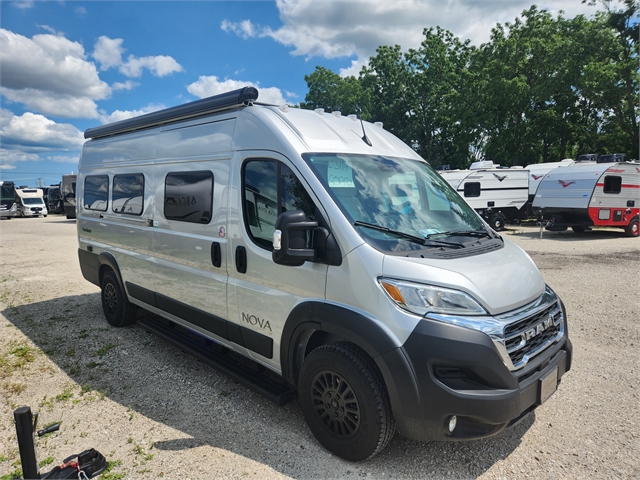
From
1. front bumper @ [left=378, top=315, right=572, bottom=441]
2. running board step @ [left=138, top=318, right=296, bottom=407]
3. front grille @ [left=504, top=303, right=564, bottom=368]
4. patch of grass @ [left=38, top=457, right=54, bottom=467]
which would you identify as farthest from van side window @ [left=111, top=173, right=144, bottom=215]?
front grille @ [left=504, top=303, right=564, bottom=368]

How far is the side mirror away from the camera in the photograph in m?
2.86

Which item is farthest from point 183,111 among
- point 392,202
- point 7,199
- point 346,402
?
point 7,199

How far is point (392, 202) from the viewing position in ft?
10.8

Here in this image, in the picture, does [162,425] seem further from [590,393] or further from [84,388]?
[590,393]

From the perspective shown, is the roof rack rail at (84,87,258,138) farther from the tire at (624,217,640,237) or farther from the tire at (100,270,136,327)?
the tire at (624,217,640,237)

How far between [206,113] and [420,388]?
315 cm

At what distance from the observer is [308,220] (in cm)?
303

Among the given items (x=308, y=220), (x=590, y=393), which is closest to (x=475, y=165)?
(x=590, y=393)

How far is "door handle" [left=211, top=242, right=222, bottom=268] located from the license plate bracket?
266cm

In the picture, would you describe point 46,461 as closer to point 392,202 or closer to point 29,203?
point 392,202

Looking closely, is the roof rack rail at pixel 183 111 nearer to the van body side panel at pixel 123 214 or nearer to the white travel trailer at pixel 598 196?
the van body side panel at pixel 123 214

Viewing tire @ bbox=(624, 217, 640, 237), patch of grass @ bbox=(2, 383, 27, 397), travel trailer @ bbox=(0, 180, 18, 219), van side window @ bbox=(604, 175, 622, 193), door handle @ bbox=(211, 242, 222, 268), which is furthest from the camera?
travel trailer @ bbox=(0, 180, 18, 219)

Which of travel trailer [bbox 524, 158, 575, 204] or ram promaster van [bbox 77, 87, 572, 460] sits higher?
travel trailer [bbox 524, 158, 575, 204]

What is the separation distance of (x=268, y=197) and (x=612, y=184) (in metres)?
16.3
